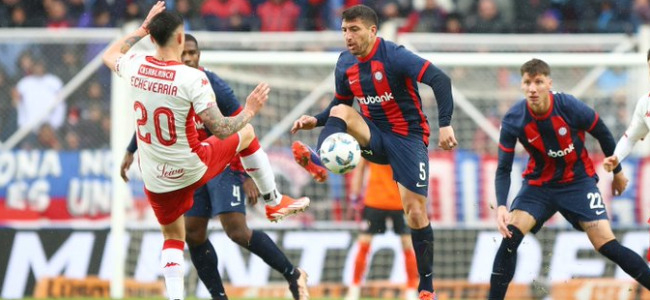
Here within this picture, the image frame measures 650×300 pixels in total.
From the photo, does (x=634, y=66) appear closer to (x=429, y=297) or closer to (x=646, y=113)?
(x=646, y=113)

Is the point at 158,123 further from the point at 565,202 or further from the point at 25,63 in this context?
the point at 25,63

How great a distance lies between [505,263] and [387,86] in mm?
1721

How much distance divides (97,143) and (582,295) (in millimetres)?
5764

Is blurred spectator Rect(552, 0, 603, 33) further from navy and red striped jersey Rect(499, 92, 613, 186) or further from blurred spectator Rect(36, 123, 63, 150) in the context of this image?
navy and red striped jersey Rect(499, 92, 613, 186)

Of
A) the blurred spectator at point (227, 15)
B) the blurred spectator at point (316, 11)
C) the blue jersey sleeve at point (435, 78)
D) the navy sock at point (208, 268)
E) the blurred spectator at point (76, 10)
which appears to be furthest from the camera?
the blurred spectator at point (76, 10)

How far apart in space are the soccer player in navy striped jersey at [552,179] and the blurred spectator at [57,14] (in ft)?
27.9

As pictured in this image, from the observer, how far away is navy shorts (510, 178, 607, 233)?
31.2 ft

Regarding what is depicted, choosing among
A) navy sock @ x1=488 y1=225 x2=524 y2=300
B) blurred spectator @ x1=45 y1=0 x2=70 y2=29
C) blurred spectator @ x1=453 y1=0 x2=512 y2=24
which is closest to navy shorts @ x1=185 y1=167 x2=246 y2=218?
navy sock @ x1=488 y1=225 x2=524 y2=300

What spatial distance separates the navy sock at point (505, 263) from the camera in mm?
9391

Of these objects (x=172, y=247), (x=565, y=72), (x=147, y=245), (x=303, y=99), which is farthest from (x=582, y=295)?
(x=172, y=247)

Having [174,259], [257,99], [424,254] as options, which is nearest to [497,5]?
[424,254]

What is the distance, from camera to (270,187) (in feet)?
30.5

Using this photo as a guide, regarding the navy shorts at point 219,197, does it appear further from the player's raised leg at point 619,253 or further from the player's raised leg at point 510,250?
the player's raised leg at point 619,253

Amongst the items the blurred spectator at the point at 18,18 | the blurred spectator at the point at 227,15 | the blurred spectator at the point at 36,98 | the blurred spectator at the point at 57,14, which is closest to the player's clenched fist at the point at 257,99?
the blurred spectator at the point at 36,98
